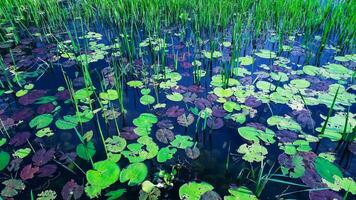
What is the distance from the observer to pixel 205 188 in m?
1.85

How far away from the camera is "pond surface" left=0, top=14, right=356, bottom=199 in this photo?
1.90 metres

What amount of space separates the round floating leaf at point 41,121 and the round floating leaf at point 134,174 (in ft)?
3.22

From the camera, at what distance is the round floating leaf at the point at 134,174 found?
6.24 feet

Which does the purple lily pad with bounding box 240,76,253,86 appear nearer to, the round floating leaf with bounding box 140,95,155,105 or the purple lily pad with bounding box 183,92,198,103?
the purple lily pad with bounding box 183,92,198,103

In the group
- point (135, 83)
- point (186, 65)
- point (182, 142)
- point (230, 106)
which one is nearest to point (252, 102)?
point (230, 106)

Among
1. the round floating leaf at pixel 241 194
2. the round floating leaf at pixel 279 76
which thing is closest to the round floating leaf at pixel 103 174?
the round floating leaf at pixel 241 194

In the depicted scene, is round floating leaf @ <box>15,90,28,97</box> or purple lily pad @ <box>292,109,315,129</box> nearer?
purple lily pad @ <box>292,109,315,129</box>

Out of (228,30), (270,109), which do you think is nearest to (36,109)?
(270,109)

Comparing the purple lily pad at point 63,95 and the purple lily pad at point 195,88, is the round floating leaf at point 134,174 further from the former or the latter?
the purple lily pad at point 63,95

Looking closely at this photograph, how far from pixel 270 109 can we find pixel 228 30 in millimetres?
2101

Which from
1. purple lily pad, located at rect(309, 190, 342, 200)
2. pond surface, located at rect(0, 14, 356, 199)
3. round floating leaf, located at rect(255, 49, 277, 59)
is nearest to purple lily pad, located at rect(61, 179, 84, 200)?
pond surface, located at rect(0, 14, 356, 199)

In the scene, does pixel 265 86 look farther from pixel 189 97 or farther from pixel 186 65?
pixel 186 65

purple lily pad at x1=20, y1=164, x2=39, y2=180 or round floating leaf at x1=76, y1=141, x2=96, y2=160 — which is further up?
round floating leaf at x1=76, y1=141, x2=96, y2=160

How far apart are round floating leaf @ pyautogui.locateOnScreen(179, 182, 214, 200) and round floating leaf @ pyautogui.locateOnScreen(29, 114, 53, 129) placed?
4.66ft
